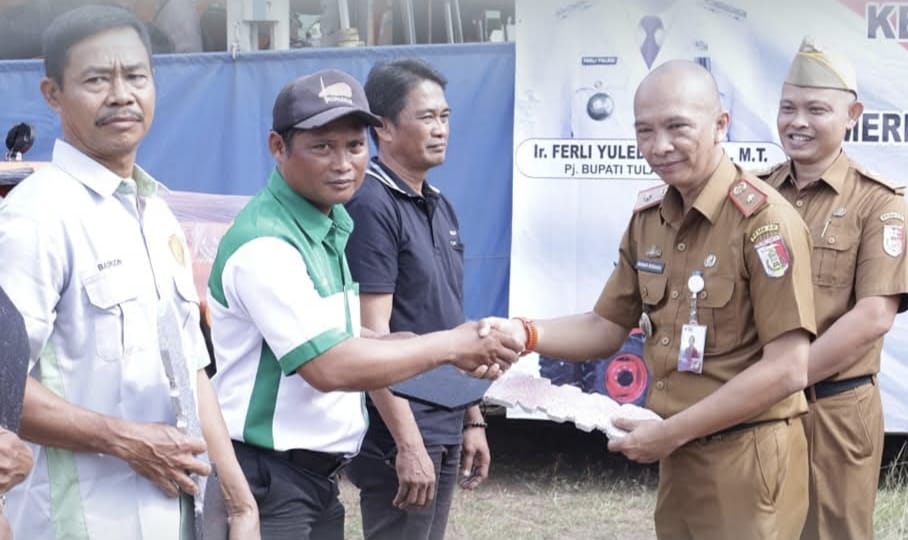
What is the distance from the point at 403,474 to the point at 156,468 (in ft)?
4.48

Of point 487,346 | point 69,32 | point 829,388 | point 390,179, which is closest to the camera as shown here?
point 69,32

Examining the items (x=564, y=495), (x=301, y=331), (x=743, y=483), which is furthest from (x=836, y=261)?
(x=564, y=495)

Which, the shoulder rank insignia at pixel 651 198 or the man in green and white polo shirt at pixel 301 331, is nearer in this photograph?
the man in green and white polo shirt at pixel 301 331

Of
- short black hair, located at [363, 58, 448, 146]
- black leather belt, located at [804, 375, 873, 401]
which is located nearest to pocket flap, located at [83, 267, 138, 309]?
short black hair, located at [363, 58, 448, 146]

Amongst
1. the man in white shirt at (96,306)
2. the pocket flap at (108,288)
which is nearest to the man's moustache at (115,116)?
the man in white shirt at (96,306)

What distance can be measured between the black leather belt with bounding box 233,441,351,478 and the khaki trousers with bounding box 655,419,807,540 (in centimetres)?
95

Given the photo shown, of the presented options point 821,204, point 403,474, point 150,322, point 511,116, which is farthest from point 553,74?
point 150,322

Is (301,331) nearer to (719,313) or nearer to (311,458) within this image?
(311,458)

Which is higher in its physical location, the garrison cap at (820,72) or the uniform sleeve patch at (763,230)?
the garrison cap at (820,72)

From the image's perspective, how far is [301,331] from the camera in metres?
3.00

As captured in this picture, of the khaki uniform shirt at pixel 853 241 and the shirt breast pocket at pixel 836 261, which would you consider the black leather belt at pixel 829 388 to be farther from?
the shirt breast pocket at pixel 836 261

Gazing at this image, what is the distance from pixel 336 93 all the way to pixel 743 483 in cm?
148

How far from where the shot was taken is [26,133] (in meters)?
6.65

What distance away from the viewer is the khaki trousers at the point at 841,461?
4.13 m
